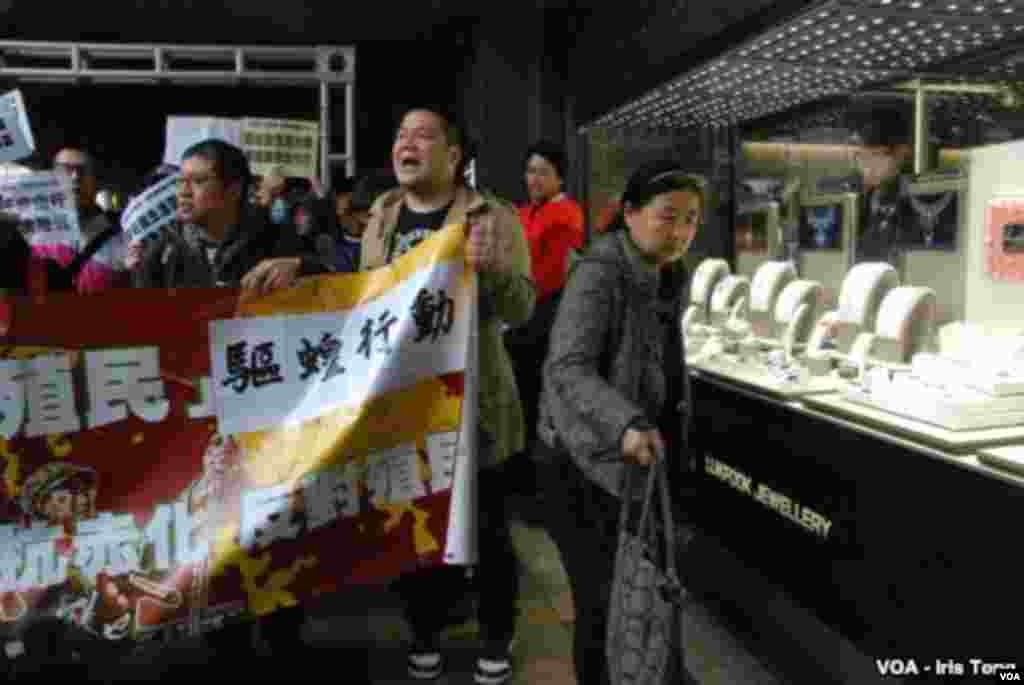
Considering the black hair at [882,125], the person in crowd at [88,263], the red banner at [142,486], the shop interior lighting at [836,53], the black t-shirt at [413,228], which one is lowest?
the red banner at [142,486]

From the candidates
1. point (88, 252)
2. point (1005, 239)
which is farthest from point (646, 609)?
point (88, 252)

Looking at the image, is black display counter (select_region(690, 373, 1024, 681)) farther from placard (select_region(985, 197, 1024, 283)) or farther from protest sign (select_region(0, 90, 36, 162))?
protest sign (select_region(0, 90, 36, 162))

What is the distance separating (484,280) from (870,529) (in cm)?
126

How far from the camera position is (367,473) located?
2.38 meters

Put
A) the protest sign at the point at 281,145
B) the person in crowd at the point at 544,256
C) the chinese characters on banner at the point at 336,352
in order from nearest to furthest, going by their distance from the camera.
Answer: the chinese characters on banner at the point at 336,352 < the protest sign at the point at 281,145 < the person in crowd at the point at 544,256

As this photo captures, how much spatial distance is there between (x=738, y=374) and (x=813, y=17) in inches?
49.7

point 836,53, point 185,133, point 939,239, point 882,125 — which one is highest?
point 836,53

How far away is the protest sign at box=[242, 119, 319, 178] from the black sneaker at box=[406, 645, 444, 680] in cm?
205

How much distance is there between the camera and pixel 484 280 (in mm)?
2494

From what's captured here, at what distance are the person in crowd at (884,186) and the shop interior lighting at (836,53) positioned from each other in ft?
0.68

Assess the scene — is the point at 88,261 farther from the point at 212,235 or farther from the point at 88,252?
the point at 212,235

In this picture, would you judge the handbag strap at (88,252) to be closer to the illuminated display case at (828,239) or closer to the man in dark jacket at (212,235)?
the man in dark jacket at (212,235)

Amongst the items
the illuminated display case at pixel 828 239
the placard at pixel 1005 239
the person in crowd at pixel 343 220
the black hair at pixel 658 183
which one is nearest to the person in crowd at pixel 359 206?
the person in crowd at pixel 343 220

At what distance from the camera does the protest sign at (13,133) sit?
9.32 ft
